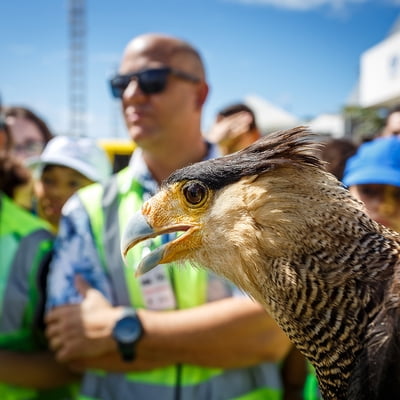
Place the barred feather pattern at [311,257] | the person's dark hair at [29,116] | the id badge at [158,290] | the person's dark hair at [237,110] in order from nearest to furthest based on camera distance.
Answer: the barred feather pattern at [311,257] < the id badge at [158,290] < the person's dark hair at [237,110] < the person's dark hair at [29,116]

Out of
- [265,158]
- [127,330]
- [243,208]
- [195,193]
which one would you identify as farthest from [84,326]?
[265,158]

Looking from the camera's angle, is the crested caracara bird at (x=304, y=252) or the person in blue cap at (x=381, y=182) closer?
the crested caracara bird at (x=304, y=252)

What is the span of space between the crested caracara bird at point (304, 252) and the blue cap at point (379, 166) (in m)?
1.10

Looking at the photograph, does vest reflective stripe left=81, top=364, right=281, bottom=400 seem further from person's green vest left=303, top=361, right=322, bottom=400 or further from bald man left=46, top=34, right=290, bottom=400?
person's green vest left=303, top=361, right=322, bottom=400

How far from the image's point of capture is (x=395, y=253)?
60.4 inches

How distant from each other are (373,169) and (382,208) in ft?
0.71

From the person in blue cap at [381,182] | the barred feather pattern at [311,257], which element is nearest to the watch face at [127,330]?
the barred feather pattern at [311,257]

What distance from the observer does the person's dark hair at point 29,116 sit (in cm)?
507

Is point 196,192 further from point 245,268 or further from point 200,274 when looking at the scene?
point 200,274

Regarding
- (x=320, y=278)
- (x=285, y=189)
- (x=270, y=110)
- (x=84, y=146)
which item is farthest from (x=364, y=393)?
(x=270, y=110)

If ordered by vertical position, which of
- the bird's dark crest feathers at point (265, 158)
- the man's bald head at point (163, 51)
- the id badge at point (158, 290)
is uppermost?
the man's bald head at point (163, 51)

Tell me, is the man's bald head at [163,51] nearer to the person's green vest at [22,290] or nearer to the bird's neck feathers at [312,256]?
the person's green vest at [22,290]

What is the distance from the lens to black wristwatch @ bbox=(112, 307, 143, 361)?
8.14 ft

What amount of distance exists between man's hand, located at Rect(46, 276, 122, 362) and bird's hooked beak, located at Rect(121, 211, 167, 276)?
2.58 ft
